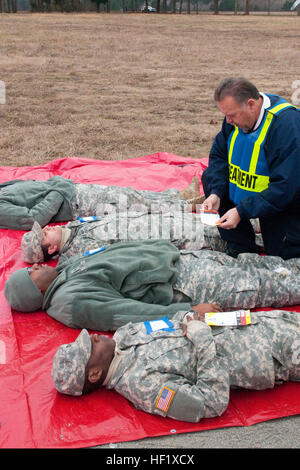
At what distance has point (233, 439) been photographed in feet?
8.07

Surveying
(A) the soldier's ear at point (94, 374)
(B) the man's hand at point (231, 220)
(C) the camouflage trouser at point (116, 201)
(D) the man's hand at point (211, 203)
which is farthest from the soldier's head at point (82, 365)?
(C) the camouflage trouser at point (116, 201)

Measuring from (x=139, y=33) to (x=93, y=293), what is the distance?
68.5 ft

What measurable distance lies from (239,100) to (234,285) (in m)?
1.27

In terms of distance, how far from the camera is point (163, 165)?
5.92m

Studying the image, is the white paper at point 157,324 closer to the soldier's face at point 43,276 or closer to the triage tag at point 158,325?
the triage tag at point 158,325

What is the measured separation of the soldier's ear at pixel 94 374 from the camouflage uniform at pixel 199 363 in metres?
0.09

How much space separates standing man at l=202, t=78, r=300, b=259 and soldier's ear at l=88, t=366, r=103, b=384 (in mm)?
1419

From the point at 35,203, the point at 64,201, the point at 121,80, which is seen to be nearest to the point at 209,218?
the point at 64,201

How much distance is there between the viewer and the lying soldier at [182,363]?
8.23 ft

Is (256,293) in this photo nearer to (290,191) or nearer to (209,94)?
(290,191)

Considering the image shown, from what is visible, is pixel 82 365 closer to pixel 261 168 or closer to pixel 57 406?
pixel 57 406

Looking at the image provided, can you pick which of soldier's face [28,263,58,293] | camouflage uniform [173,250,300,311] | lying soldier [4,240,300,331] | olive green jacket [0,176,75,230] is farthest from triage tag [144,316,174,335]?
olive green jacket [0,176,75,230]

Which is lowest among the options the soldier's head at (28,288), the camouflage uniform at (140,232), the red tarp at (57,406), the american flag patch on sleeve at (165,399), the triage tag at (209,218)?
the red tarp at (57,406)

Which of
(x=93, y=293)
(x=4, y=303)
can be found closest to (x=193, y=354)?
(x=93, y=293)
